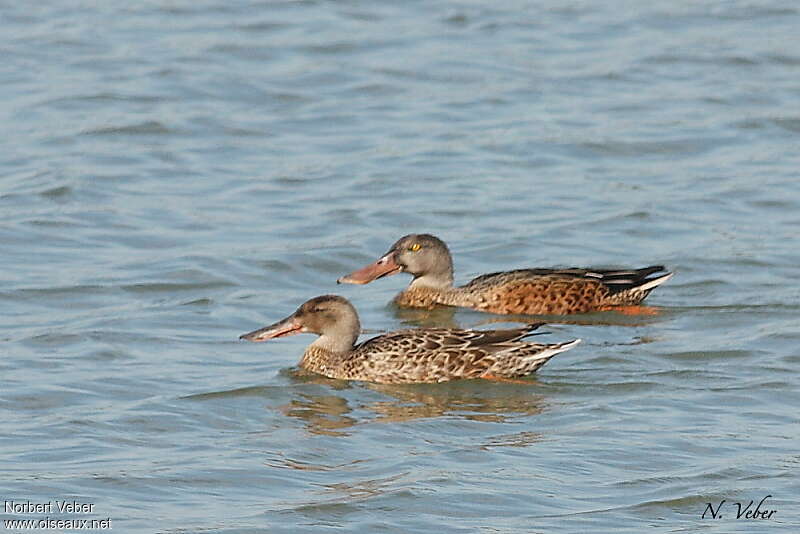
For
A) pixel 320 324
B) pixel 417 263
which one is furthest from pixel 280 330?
pixel 417 263

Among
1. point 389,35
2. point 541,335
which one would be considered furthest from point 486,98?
point 541,335

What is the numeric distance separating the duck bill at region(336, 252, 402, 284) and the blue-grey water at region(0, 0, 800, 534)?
0.34 meters

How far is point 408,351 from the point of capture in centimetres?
1143

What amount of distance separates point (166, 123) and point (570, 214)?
200 inches

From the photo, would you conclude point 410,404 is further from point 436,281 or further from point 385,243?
point 385,243

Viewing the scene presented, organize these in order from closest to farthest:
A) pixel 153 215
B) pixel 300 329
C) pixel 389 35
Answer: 1. pixel 300 329
2. pixel 153 215
3. pixel 389 35

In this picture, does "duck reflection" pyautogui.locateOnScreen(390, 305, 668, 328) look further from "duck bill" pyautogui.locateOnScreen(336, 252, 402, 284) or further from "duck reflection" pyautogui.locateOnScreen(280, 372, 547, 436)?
"duck reflection" pyautogui.locateOnScreen(280, 372, 547, 436)

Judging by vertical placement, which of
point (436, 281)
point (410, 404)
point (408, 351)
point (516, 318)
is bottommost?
point (516, 318)

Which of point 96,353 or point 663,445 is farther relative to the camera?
point 96,353

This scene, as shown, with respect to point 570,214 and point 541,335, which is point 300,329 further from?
point 570,214

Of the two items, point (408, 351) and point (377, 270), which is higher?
point (408, 351)

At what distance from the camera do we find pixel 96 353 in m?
11.8

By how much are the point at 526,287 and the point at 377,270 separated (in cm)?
121

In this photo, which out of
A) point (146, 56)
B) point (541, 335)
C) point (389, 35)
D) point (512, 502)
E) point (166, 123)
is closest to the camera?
point (512, 502)
